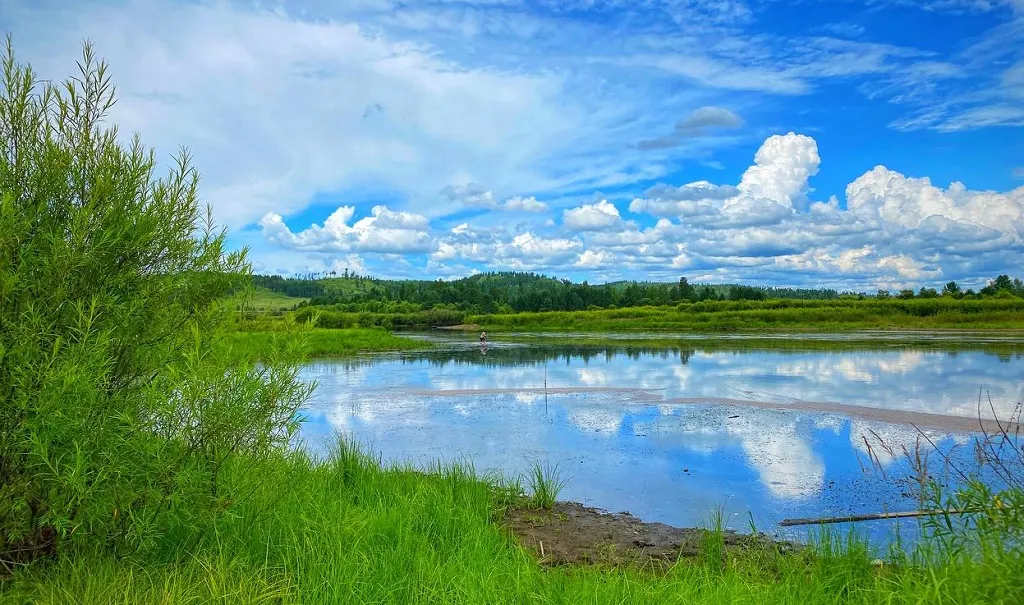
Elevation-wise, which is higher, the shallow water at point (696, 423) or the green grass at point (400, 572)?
the green grass at point (400, 572)

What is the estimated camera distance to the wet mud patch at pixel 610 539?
6434 millimetres

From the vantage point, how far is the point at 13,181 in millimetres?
4516

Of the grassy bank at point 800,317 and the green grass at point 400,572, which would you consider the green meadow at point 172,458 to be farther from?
the grassy bank at point 800,317

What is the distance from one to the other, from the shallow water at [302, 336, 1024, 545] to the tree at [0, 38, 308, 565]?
1.83 m

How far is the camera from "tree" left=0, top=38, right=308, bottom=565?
404cm

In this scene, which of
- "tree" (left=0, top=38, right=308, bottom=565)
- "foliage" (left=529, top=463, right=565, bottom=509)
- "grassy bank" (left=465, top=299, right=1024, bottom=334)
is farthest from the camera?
"grassy bank" (left=465, top=299, right=1024, bottom=334)

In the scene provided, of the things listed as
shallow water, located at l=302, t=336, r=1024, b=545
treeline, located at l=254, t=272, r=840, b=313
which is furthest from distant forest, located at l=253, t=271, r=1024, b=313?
shallow water, located at l=302, t=336, r=1024, b=545

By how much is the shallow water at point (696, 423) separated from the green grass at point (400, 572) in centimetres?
113

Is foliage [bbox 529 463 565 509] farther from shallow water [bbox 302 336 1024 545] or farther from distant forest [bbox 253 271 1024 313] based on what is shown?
distant forest [bbox 253 271 1024 313]

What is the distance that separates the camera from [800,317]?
59438 millimetres

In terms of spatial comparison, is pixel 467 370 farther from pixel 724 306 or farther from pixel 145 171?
pixel 724 306

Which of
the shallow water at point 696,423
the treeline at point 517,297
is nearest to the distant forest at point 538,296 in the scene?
the treeline at point 517,297

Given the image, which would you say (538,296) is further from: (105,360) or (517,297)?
(105,360)

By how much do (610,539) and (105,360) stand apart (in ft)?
17.2
